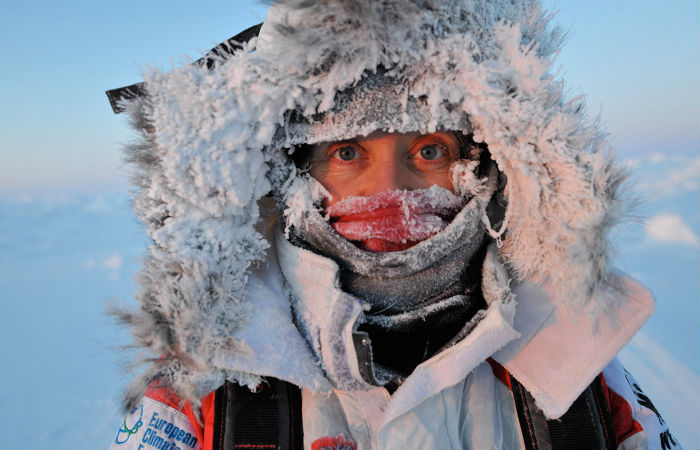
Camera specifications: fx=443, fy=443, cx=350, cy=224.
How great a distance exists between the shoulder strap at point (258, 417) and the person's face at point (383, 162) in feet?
1.72

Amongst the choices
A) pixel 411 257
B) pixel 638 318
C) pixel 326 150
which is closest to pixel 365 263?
pixel 411 257

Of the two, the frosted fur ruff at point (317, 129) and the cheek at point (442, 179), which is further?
the cheek at point (442, 179)

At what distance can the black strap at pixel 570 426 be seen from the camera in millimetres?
1148

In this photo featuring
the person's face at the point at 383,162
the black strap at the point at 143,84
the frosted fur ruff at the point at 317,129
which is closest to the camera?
the frosted fur ruff at the point at 317,129

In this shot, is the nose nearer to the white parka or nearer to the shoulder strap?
the white parka

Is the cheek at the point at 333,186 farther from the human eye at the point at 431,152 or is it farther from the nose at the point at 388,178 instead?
the human eye at the point at 431,152

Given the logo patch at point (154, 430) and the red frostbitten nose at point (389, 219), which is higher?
the red frostbitten nose at point (389, 219)

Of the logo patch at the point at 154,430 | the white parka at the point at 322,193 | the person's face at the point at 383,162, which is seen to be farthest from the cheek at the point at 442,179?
the logo patch at the point at 154,430

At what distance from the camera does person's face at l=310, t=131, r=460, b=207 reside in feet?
3.96

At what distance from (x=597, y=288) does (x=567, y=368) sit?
24 centimetres

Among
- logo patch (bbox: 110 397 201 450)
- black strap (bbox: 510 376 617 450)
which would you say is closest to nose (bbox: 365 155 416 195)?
black strap (bbox: 510 376 617 450)

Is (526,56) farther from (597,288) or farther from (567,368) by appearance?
(567,368)

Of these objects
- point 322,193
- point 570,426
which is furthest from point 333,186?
point 570,426

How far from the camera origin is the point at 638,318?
1.12 metres
